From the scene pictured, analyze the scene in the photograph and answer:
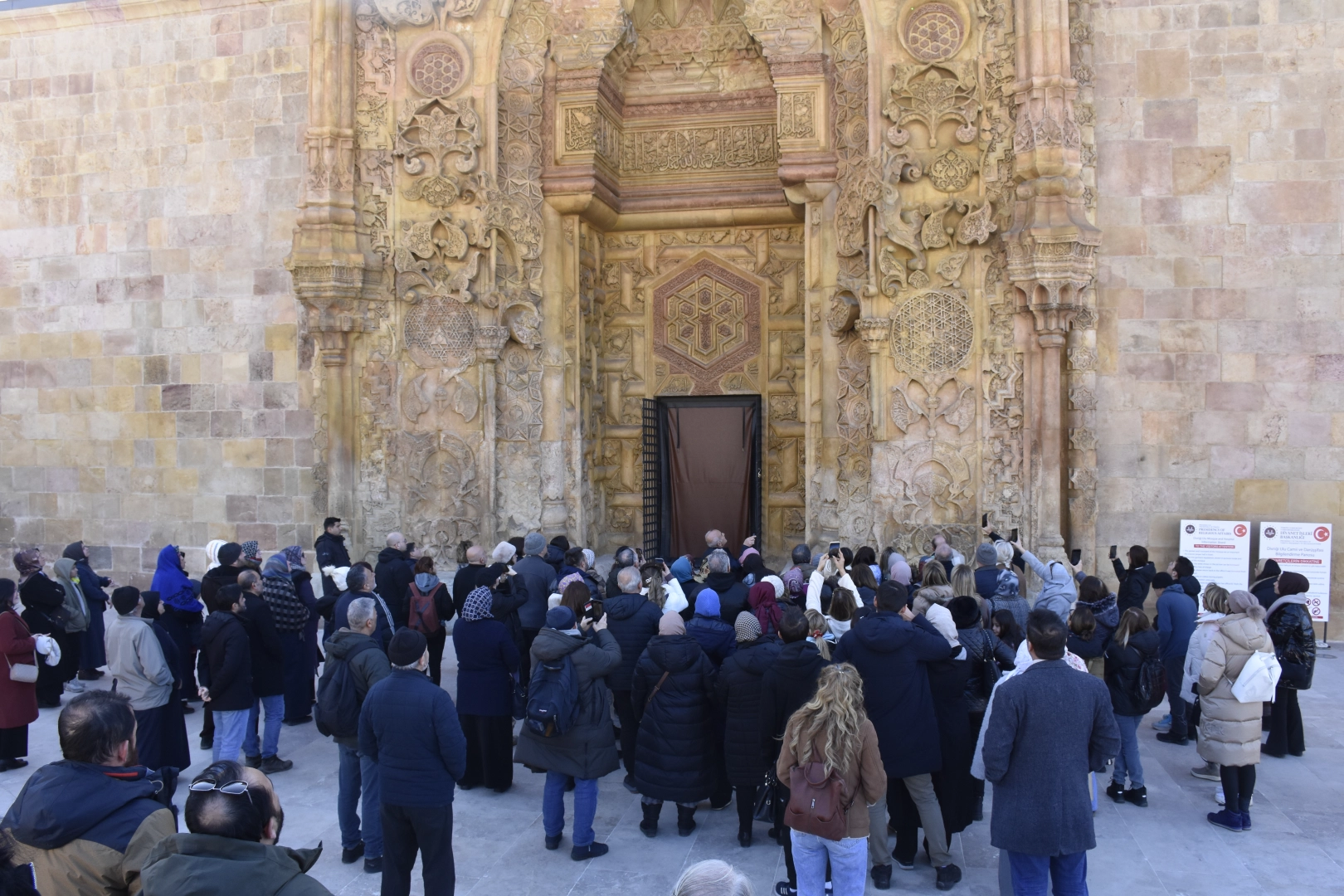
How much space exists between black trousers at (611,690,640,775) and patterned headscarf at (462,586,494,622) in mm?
1064

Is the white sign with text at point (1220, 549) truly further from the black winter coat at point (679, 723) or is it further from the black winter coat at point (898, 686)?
the black winter coat at point (679, 723)

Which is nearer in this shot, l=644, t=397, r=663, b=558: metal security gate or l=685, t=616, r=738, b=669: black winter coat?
l=685, t=616, r=738, b=669: black winter coat

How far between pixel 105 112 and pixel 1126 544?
1412 cm

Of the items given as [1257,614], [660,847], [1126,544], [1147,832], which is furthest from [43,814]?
[1126,544]

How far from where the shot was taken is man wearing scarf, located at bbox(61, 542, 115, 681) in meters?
9.77

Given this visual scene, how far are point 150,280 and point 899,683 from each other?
12.3 m

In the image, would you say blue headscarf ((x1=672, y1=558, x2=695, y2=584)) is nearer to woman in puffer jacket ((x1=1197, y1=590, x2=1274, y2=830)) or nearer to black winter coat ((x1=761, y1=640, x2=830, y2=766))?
black winter coat ((x1=761, y1=640, x2=830, y2=766))

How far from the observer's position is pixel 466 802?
6844 mm

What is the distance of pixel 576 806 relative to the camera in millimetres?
5906

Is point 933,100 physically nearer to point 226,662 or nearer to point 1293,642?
point 1293,642

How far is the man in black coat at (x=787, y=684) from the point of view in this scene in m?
5.40

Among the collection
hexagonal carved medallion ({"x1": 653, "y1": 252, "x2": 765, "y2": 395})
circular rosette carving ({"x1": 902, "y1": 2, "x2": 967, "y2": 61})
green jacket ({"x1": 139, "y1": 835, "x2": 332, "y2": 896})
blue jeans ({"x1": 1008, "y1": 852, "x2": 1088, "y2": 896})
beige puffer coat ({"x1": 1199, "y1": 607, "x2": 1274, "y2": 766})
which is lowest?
blue jeans ({"x1": 1008, "y1": 852, "x2": 1088, "y2": 896})

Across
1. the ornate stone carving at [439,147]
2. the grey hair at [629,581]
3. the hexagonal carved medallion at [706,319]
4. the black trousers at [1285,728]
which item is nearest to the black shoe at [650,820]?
the grey hair at [629,581]

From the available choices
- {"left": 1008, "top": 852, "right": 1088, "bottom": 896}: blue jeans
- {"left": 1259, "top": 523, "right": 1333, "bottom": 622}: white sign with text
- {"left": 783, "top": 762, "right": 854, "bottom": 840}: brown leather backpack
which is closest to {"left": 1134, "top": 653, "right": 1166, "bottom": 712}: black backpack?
{"left": 1008, "top": 852, "right": 1088, "bottom": 896}: blue jeans
